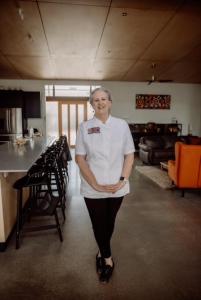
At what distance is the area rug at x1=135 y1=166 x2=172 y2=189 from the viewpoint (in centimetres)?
447

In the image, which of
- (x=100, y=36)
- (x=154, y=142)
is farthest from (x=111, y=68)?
(x=154, y=142)

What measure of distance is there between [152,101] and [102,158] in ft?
27.5

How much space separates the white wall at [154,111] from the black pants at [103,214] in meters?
7.66

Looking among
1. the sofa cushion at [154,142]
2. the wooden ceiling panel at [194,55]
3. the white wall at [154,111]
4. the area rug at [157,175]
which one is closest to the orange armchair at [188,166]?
the area rug at [157,175]

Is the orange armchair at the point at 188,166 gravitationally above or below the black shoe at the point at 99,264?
above

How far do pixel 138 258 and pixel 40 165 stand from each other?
149cm

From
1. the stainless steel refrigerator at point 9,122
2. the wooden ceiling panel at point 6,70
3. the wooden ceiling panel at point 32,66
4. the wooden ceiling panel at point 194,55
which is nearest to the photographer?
the wooden ceiling panel at point 194,55

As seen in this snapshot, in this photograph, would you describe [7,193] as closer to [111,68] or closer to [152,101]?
[111,68]

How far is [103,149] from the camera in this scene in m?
1.62

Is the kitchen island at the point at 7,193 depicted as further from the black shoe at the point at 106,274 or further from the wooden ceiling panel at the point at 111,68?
the wooden ceiling panel at the point at 111,68

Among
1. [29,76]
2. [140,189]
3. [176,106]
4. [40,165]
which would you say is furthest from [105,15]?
[176,106]

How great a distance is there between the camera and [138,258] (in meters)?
2.13

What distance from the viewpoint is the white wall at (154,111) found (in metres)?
8.93

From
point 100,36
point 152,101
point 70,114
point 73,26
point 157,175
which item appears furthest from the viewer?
point 70,114
